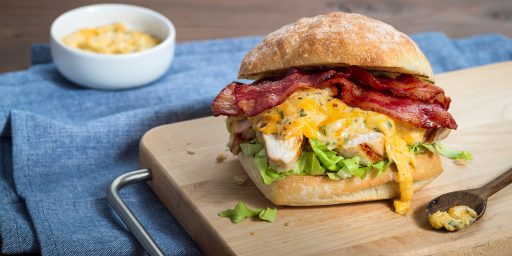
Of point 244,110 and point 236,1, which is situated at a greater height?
point 244,110

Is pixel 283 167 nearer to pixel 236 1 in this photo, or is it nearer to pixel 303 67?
pixel 303 67

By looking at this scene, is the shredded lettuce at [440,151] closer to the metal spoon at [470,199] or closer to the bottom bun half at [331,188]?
the bottom bun half at [331,188]

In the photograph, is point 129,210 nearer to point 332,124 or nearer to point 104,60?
point 332,124

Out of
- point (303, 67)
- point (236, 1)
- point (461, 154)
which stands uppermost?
point (303, 67)

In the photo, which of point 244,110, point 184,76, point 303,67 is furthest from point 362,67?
point 184,76

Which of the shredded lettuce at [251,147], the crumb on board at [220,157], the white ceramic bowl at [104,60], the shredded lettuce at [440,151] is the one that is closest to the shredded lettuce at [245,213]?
the shredded lettuce at [251,147]

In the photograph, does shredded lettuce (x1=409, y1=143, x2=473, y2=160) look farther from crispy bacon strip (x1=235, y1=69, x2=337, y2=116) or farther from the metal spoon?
crispy bacon strip (x1=235, y1=69, x2=337, y2=116)
